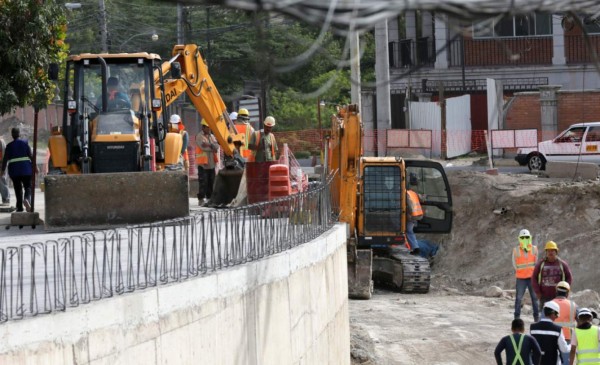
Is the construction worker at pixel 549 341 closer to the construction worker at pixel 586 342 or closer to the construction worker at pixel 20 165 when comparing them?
the construction worker at pixel 586 342

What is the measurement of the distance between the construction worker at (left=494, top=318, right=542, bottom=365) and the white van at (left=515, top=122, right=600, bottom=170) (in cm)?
2444

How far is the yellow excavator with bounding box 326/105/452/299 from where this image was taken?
2481cm

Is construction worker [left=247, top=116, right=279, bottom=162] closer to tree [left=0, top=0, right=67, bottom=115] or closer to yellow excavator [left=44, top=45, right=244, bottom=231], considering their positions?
yellow excavator [left=44, top=45, right=244, bottom=231]

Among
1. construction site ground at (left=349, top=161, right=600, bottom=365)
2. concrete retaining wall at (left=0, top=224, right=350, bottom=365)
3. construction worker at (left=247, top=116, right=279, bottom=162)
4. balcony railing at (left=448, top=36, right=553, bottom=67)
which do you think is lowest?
construction site ground at (left=349, top=161, right=600, bottom=365)

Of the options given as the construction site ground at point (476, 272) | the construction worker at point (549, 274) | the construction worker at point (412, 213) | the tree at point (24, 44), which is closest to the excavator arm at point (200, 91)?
the construction site ground at point (476, 272)

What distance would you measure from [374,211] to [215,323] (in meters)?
15.5

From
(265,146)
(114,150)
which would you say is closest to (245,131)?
(265,146)

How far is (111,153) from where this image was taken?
19609 millimetres

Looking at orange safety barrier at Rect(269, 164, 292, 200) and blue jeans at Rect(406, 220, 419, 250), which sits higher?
orange safety barrier at Rect(269, 164, 292, 200)

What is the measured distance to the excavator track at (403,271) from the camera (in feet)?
87.1

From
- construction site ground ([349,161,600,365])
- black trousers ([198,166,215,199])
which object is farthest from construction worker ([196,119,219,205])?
construction site ground ([349,161,600,365])

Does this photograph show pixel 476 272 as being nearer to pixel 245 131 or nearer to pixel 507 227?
pixel 507 227

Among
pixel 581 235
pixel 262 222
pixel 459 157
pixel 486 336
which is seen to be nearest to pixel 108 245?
pixel 262 222

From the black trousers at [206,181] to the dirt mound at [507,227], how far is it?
7460mm
